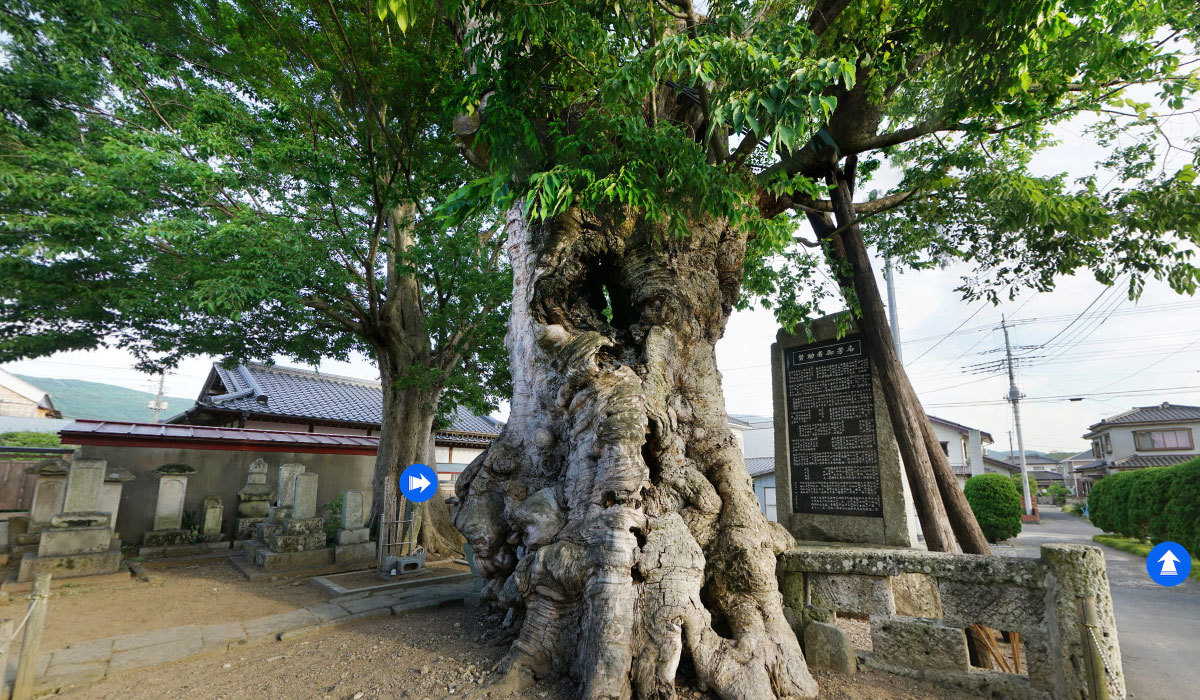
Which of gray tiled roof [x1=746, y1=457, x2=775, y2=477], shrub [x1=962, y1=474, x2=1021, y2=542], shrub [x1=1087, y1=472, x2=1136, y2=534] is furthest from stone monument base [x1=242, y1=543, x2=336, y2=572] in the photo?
shrub [x1=1087, y1=472, x2=1136, y2=534]

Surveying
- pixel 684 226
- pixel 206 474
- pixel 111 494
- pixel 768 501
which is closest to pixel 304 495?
pixel 111 494

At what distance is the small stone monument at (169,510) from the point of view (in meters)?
9.55

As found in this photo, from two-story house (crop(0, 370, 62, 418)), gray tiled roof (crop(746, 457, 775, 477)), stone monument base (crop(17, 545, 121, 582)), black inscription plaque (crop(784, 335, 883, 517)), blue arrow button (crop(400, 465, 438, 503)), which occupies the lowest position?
stone monument base (crop(17, 545, 121, 582))

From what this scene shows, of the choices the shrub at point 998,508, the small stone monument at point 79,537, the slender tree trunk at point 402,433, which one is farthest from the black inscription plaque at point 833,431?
the shrub at point 998,508

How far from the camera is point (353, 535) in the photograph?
29.1 ft

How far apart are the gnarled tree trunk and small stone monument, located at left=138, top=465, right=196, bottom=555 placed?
8684mm

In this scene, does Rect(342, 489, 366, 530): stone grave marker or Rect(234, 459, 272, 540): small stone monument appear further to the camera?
Rect(234, 459, 272, 540): small stone monument

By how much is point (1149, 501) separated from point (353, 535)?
17.3 metres

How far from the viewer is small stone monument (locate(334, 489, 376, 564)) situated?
28.5 feet

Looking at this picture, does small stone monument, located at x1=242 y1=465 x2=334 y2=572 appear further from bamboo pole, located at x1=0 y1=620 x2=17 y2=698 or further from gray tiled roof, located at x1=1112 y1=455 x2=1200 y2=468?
gray tiled roof, located at x1=1112 y1=455 x2=1200 y2=468

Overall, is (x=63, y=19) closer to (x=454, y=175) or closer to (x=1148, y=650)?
(x=454, y=175)

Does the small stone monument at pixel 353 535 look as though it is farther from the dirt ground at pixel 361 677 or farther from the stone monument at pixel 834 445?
the stone monument at pixel 834 445

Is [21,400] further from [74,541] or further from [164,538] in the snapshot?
[74,541]

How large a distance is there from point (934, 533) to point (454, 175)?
813cm
